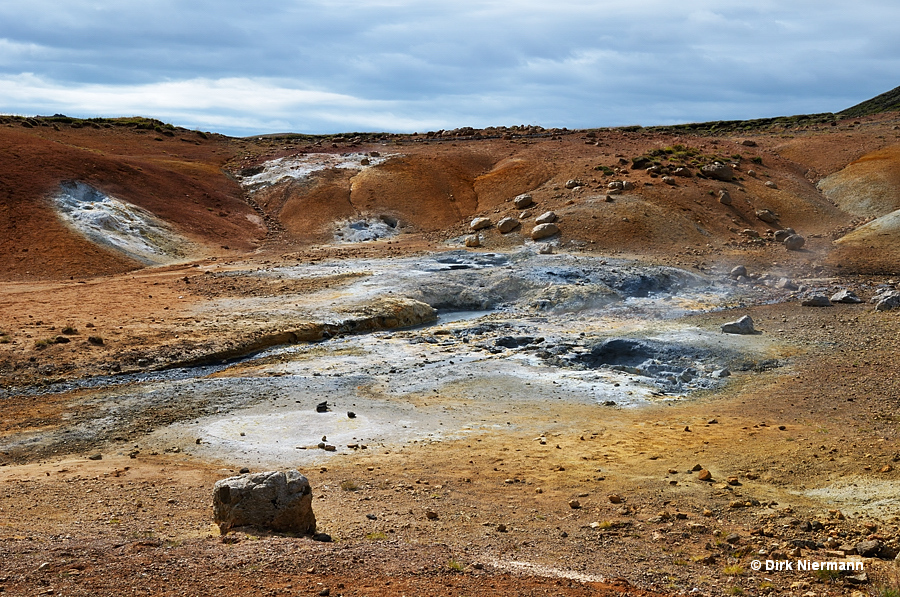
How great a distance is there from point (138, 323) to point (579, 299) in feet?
42.5

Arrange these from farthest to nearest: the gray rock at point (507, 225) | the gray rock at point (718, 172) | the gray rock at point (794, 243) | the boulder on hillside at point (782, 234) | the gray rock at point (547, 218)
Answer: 1. the gray rock at point (718, 172)
2. the gray rock at point (507, 225)
3. the gray rock at point (547, 218)
4. the boulder on hillside at point (782, 234)
5. the gray rock at point (794, 243)

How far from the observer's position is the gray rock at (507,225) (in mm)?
34844

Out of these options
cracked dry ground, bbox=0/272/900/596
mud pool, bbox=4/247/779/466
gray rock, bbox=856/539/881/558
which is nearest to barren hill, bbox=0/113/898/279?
mud pool, bbox=4/247/779/466

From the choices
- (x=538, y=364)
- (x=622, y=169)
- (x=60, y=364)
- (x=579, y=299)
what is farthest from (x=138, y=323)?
(x=622, y=169)

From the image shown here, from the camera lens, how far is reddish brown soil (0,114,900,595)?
7.75 m

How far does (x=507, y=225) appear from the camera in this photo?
114 feet

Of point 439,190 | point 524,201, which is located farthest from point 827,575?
point 439,190

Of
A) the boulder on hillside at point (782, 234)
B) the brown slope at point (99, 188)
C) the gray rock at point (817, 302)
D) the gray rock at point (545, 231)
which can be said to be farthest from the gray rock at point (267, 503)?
the boulder on hillside at point (782, 234)

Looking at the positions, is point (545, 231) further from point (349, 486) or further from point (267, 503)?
point (267, 503)

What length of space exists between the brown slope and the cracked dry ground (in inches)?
619

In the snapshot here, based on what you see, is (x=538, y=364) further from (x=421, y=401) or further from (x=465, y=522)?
(x=465, y=522)

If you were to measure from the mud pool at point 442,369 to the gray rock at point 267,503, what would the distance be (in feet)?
12.2

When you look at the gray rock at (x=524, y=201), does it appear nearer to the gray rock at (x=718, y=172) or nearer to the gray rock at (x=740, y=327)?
the gray rock at (x=718, y=172)

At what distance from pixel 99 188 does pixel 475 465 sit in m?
30.1
